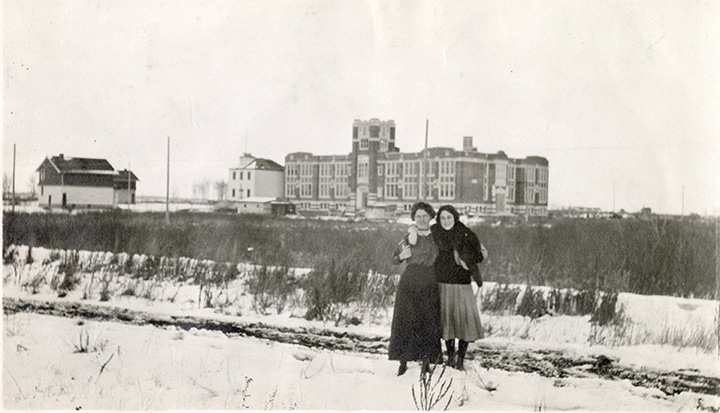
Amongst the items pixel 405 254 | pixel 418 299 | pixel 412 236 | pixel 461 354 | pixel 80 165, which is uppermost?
pixel 80 165

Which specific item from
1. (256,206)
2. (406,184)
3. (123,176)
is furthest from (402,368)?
(406,184)

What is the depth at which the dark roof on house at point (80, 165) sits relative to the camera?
6035 mm

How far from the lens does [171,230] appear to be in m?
9.28

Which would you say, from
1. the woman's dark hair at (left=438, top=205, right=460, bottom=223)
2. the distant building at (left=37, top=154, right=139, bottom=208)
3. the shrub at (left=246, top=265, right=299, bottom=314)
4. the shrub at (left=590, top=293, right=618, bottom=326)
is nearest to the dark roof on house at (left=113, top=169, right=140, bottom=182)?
the distant building at (left=37, top=154, right=139, bottom=208)

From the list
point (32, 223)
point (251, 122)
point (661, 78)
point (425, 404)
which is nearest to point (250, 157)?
point (251, 122)

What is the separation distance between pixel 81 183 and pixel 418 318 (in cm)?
586

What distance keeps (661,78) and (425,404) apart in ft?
13.1

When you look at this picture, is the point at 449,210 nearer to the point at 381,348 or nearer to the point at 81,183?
the point at 381,348

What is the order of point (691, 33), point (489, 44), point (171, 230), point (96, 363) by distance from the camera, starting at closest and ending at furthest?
point (96, 363)
point (691, 33)
point (489, 44)
point (171, 230)

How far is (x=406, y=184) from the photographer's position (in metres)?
14.9

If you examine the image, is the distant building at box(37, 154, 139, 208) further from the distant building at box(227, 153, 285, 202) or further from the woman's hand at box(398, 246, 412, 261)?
the woman's hand at box(398, 246, 412, 261)

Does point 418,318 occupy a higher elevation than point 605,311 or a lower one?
higher

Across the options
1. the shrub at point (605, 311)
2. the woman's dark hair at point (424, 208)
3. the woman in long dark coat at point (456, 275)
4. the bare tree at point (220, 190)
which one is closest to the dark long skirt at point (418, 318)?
the woman in long dark coat at point (456, 275)

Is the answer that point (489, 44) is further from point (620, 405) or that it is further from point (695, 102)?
point (620, 405)
